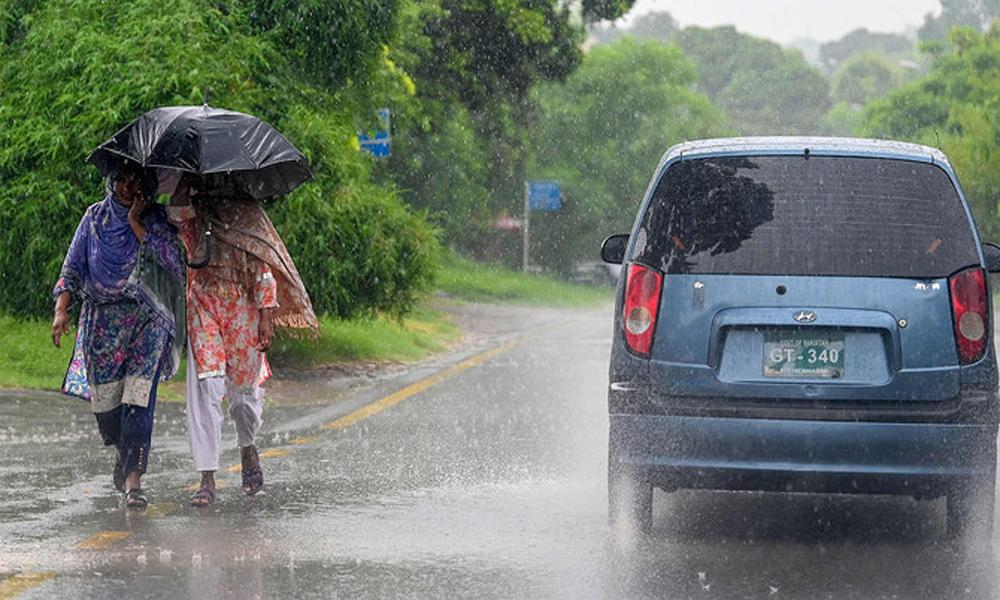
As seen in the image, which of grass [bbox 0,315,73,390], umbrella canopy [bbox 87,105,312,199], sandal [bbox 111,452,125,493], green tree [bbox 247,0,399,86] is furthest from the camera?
green tree [bbox 247,0,399,86]

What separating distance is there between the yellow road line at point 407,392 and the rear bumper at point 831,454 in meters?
4.97

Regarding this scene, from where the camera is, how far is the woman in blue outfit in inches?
321

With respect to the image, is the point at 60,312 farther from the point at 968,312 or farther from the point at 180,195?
the point at 968,312

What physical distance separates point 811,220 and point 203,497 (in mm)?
2996

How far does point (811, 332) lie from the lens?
721 cm

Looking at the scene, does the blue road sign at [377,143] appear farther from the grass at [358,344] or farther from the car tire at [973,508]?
the car tire at [973,508]

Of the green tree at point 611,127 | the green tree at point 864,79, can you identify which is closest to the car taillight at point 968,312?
the green tree at point 611,127

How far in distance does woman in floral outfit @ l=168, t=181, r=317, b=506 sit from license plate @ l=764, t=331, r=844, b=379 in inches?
94.0

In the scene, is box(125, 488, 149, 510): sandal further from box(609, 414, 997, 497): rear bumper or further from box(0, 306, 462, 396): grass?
box(0, 306, 462, 396): grass

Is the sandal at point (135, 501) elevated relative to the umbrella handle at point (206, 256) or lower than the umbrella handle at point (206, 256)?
lower

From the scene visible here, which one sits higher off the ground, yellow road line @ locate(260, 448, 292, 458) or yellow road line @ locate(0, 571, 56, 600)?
yellow road line @ locate(0, 571, 56, 600)

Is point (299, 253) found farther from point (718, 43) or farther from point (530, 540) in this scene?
point (718, 43)

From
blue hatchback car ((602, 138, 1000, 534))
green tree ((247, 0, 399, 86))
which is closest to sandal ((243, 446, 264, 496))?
blue hatchback car ((602, 138, 1000, 534))

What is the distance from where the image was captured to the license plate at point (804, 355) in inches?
283
